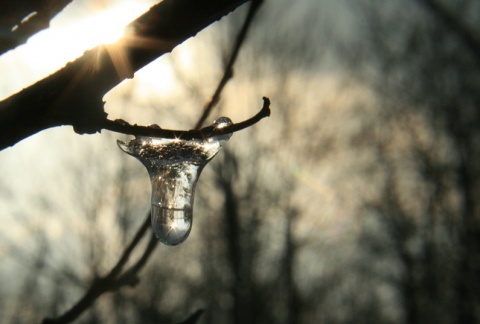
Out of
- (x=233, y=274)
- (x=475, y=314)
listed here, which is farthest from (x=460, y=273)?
(x=233, y=274)

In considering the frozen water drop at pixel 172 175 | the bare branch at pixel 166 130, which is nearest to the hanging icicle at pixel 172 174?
the frozen water drop at pixel 172 175

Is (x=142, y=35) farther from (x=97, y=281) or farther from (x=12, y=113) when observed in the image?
(x=97, y=281)

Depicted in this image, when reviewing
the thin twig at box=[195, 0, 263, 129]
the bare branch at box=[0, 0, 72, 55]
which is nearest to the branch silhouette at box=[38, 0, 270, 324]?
the thin twig at box=[195, 0, 263, 129]

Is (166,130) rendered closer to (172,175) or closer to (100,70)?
(100,70)

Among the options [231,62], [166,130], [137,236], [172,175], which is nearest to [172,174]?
[172,175]

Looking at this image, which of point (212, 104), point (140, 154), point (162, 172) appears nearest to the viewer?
point (212, 104)

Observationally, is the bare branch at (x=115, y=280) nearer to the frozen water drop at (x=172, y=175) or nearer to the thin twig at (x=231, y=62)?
the frozen water drop at (x=172, y=175)

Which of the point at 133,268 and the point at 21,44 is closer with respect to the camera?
the point at 21,44
